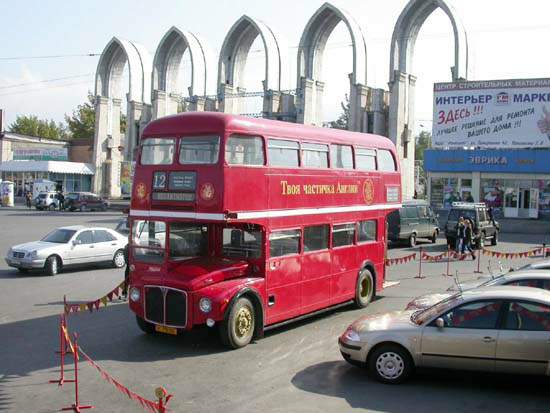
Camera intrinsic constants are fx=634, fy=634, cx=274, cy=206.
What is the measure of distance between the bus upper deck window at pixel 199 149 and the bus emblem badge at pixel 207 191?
417mm

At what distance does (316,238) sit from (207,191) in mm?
3329

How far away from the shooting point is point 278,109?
5281 cm

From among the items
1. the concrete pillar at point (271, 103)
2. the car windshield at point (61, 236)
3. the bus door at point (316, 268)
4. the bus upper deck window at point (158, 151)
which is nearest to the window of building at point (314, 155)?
the bus door at point (316, 268)

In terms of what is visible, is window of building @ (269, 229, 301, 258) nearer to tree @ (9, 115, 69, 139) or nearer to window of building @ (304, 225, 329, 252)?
window of building @ (304, 225, 329, 252)

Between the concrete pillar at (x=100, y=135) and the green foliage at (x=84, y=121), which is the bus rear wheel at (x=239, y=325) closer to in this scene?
the concrete pillar at (x=100, y=135)

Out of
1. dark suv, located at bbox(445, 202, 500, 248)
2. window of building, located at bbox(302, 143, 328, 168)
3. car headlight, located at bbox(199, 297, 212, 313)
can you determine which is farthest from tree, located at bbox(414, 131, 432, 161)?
car headlight, located at bbox(199, 297, 212, 313)

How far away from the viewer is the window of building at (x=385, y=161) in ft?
52.5

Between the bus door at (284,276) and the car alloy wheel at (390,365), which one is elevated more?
the bus door at (284,276)

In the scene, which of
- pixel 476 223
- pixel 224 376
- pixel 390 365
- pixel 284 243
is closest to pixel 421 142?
pixel 476 223

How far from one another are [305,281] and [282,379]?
12.5 ft

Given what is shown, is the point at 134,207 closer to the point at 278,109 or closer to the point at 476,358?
the point at 476,358

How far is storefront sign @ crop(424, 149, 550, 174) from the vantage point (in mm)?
44156

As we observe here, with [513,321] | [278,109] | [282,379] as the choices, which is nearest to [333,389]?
[282,379]

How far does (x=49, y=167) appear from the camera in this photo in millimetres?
64625
